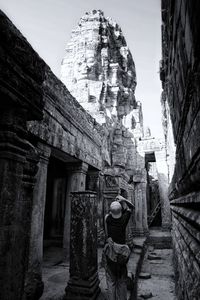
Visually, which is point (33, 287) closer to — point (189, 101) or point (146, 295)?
point (146, 295)

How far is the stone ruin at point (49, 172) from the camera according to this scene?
157cm

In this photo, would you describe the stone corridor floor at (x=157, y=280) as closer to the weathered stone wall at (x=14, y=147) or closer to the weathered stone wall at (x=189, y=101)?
the weathered stone wall at (x=189, y=101)

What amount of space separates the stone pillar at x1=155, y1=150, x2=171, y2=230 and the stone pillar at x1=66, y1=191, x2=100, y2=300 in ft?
32.7

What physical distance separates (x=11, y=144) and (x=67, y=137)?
3.86 meters

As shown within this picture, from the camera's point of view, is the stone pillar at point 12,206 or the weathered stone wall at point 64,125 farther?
the weathered stone wall at point 64,125

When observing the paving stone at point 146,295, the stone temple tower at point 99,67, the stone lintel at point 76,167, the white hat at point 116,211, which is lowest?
the paving stone at point 146,295

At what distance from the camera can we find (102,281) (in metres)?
4.08

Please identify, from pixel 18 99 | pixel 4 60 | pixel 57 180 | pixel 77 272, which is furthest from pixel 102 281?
pixel 57 180

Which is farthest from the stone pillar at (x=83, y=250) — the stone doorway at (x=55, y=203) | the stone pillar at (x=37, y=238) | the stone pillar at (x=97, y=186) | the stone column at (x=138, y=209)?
the stone column at (x=138, y=209)

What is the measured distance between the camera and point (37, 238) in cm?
390

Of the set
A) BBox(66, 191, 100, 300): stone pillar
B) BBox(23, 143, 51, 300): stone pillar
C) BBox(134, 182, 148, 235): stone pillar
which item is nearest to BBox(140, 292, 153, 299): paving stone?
BBox(66, 191, 100, 300): stone pillar

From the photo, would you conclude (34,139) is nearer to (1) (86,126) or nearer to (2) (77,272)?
(2) (77,272)

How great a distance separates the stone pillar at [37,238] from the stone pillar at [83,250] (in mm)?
580

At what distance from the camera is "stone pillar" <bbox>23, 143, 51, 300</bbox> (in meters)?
3.32
